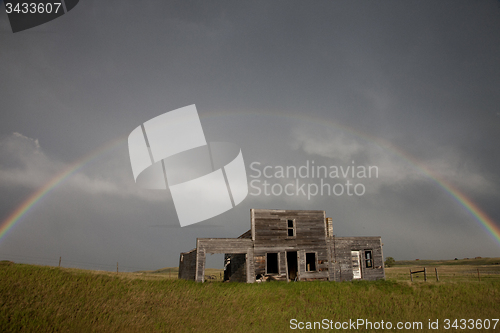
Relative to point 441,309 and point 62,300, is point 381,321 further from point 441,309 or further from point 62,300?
point 62,300

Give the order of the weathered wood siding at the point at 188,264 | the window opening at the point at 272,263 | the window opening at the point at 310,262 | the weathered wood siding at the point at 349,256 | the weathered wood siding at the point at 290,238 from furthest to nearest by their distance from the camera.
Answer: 1. the window opening at the point at 272,263
2. the window opening at the point at 310,262
3. the weathered wood siding at the point at 349,256
4. the weathered wood siding at the point at 290,238
5. the weathered wood siding at the point at 188,264

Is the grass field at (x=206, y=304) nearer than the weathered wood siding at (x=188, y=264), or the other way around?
the grass field at (x=206, y=304)

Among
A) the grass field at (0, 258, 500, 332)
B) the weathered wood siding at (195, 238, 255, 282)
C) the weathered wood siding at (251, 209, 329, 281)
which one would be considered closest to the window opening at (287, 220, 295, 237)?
the weathered wood siding at (251, 209, 329, 281)

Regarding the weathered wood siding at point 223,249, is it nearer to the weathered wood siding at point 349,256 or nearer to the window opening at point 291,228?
the window opening at point 291,228

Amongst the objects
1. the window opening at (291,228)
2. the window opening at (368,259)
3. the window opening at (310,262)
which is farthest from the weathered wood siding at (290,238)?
the window opening at (368,259)

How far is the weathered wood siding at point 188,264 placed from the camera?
26150 millimetres

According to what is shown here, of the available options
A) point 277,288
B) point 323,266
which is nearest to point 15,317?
point 277,288

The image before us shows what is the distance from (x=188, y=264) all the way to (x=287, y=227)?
382 inches

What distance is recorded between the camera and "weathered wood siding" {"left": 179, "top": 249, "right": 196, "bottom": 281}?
26.1 meters

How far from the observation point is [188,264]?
2861cm

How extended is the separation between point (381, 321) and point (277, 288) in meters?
8.02

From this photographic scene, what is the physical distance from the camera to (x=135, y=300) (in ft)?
52.1

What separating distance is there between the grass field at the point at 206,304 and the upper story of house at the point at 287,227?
4.50 metres

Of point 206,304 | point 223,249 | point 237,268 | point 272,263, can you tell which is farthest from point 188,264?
point 206,304
